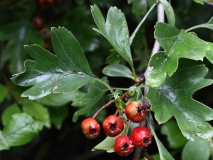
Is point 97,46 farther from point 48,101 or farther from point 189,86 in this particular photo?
point 189,86

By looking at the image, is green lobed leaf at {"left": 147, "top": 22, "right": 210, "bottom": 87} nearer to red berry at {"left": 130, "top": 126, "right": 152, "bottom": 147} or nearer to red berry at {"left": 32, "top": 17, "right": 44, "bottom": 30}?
red berry at {"left": 130, "top": 126, "right": 152, "bottom": 147}

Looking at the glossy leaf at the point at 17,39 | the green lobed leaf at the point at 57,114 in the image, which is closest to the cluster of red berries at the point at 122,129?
Answer: the green lobed leaf at the point at 57,114

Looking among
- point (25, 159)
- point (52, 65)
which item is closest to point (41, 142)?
point (25, 159)

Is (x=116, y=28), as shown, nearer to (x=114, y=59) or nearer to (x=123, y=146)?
(x=114, y=59)

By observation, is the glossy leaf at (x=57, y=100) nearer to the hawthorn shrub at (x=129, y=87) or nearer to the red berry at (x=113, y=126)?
the hawthorn shrub at (x=129, y=87)

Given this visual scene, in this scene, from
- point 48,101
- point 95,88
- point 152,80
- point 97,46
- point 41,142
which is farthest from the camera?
point 41,142

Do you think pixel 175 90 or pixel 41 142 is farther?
pixel 41 142
